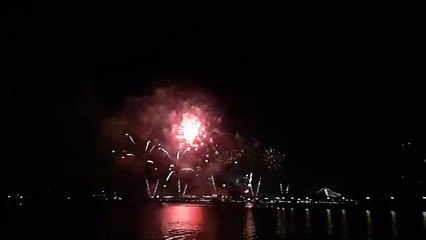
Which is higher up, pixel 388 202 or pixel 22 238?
pixel 388 202

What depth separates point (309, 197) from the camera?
135500mm

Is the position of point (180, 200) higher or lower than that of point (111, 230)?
higher

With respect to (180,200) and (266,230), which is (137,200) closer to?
(180,200)

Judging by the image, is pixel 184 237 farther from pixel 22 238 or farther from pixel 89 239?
pixel 22 238

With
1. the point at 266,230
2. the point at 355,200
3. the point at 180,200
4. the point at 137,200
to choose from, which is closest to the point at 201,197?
the point at 180,200

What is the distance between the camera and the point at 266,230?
38250 millimetres

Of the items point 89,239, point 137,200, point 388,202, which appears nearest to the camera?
point 89,239

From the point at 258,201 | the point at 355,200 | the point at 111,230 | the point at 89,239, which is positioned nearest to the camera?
the point at 89,239

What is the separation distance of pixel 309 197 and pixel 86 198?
61932 mm

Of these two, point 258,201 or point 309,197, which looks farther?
point 309,197

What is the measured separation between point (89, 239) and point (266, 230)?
13817 mm

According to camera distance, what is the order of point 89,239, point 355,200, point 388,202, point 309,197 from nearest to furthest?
point 89,239 → point 388,202 → point 355,200 → point 309,197

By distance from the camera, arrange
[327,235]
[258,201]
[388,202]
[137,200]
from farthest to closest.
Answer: [258,201] < [137,200] < [388,202] < [327,235]

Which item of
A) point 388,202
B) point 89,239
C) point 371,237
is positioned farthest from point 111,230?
point 388,202
